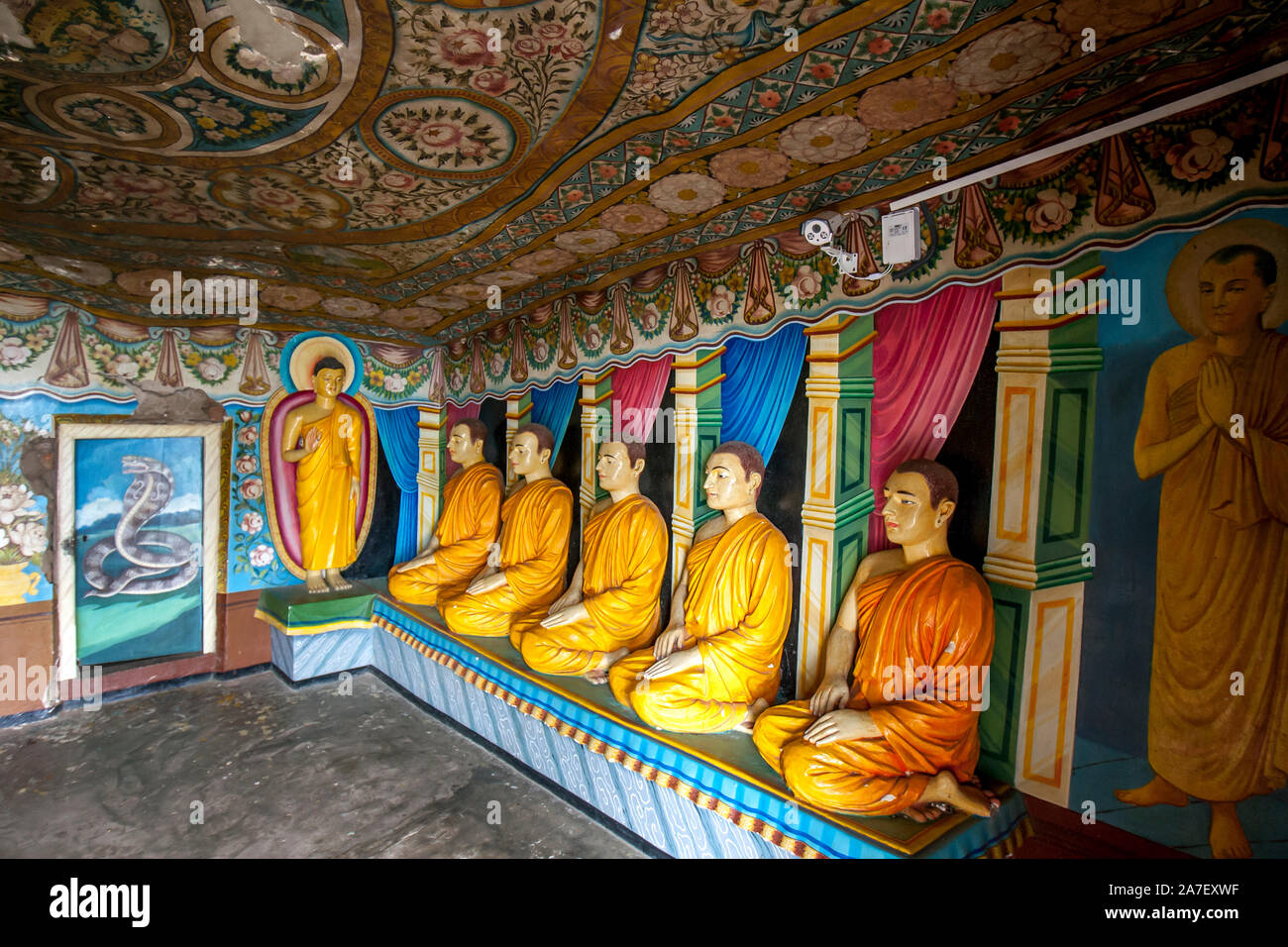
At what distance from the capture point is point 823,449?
3.07 m

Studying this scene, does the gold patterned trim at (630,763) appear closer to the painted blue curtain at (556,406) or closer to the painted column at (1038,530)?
the painted column at (1038,530)

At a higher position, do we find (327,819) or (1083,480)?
(1083,480)

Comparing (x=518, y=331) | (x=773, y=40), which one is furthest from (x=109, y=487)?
(x=773, y=40)

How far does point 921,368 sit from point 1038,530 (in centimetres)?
84

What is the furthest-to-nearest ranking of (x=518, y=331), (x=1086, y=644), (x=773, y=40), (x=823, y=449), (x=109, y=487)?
(x=518, y=331) → (x=109, y=487) → (x=823, y=449) → (x=1086, y=644) → (x=773, y=40)

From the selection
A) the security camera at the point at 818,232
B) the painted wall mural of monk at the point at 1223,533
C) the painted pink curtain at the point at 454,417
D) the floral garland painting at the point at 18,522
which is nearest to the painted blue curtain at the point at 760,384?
the security camera at the point at 818,232

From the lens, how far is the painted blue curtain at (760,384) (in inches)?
129

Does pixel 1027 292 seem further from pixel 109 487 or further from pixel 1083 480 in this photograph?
pixel 109 487

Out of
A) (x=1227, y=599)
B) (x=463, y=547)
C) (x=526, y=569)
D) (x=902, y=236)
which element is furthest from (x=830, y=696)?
(x=463, y=547)

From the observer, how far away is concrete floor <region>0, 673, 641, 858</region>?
3.11 meters

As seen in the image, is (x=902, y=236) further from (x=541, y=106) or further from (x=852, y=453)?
(x=541, y=106)

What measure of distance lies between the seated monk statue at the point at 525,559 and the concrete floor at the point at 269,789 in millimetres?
805

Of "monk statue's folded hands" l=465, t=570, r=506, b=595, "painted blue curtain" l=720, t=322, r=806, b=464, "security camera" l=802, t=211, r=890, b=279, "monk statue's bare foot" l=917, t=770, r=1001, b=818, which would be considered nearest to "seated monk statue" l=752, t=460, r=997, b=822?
"monk statue's bare foot" l=917, t=770, r=1001, b=818

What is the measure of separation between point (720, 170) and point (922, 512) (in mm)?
1625
